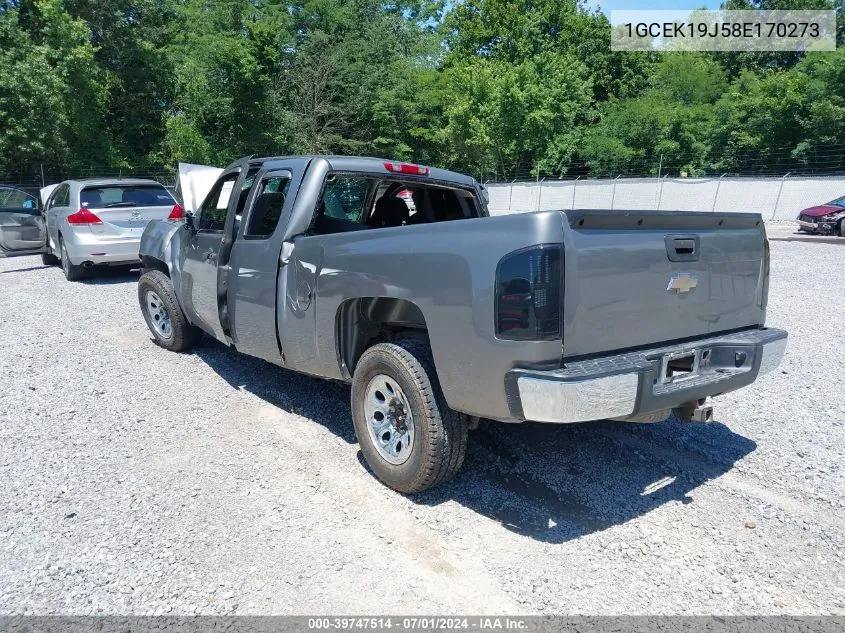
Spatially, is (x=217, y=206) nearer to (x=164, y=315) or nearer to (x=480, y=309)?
(x=164, y=315)

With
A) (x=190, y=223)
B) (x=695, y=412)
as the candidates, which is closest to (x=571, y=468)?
(x=695, y=412)

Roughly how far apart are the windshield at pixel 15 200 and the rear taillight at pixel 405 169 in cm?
1017

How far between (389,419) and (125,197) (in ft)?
28.6

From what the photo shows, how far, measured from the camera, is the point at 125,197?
10.4 m

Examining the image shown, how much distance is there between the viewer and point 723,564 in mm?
2971

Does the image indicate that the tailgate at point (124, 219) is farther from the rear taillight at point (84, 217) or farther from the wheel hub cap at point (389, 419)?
the wheel hub cap at point (389, 419)

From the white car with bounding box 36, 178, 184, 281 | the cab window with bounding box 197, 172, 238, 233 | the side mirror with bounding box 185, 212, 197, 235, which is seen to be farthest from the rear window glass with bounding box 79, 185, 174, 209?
the cab window with bounding box 197, 172, 238, 233

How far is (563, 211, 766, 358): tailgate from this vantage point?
288 centimetres

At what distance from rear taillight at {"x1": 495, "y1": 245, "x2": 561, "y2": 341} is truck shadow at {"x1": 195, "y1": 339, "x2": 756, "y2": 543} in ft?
3.83

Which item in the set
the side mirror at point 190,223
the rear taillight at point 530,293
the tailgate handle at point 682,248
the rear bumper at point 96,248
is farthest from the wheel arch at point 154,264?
the tailgate handle at point 682,248

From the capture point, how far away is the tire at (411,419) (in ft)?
10.8

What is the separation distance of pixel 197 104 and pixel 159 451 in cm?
3488

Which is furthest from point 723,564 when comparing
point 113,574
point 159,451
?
point 159,451

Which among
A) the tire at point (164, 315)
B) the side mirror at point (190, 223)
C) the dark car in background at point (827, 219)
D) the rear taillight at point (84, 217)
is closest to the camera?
the side mirror at point (190, 223)
